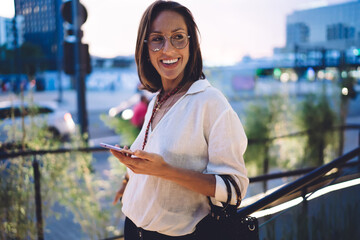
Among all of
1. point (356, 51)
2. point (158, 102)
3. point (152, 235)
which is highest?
point (356, 51)

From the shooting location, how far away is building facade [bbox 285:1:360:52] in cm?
668

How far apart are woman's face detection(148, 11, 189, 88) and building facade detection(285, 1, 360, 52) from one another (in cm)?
589

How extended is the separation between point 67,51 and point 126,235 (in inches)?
152

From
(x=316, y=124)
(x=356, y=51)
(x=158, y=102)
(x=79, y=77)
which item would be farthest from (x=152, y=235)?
(x=356, y=51)

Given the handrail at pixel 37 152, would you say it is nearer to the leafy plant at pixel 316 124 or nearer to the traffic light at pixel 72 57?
the traffic light at pixel 72 57

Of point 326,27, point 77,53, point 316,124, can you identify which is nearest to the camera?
point 77,53

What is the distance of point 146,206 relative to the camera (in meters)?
1.18

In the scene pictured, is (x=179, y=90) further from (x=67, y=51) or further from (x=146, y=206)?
(x=67, y=51)

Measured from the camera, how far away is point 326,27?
729cm

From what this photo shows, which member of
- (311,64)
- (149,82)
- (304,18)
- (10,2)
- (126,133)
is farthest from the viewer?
(304,18)

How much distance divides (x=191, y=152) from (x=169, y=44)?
0.38 metres

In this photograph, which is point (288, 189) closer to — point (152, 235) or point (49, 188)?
point (152, 235)

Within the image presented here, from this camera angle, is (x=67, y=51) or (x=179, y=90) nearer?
(x=179, y=90)

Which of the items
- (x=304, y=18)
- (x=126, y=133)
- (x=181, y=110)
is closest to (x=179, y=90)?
(x=181, y=110)
